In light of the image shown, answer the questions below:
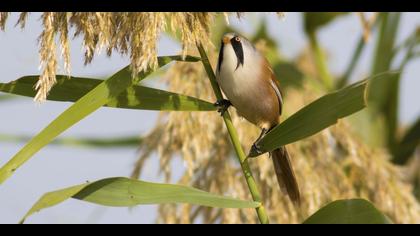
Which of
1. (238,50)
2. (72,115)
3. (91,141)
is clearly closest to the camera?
(72,115)

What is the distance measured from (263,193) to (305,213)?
0.60ft

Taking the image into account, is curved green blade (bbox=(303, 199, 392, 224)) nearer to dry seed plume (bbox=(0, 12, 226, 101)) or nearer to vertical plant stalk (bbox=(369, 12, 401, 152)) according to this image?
dry seed plume (bbox=(0, 12, 226, 101))

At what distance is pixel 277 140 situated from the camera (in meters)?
1.74

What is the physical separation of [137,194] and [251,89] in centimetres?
78

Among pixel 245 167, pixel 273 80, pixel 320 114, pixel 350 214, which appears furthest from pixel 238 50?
pixel 350 214

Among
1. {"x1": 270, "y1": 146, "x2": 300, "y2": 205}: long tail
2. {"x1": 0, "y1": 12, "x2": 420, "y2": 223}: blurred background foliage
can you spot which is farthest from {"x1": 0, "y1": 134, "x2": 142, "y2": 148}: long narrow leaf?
{"x1": 270, "y1": 146, "x2": 300, "y2": 205}: long tail

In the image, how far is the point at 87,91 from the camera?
185 cm

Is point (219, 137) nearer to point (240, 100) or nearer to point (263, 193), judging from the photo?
point (263, 193)

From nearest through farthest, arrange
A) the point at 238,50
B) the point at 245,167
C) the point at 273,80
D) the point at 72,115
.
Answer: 1. the point at 72,115
2. the point at 245,167
3. the point at 238,50
4. the point at 273,80

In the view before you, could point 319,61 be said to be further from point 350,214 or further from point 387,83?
point 350,214

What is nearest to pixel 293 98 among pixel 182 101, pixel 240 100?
pixel 240 100

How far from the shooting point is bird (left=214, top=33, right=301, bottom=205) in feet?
7.12

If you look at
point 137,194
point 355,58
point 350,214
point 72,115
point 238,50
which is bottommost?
point 350,214

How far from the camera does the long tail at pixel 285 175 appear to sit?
2.33 metres
